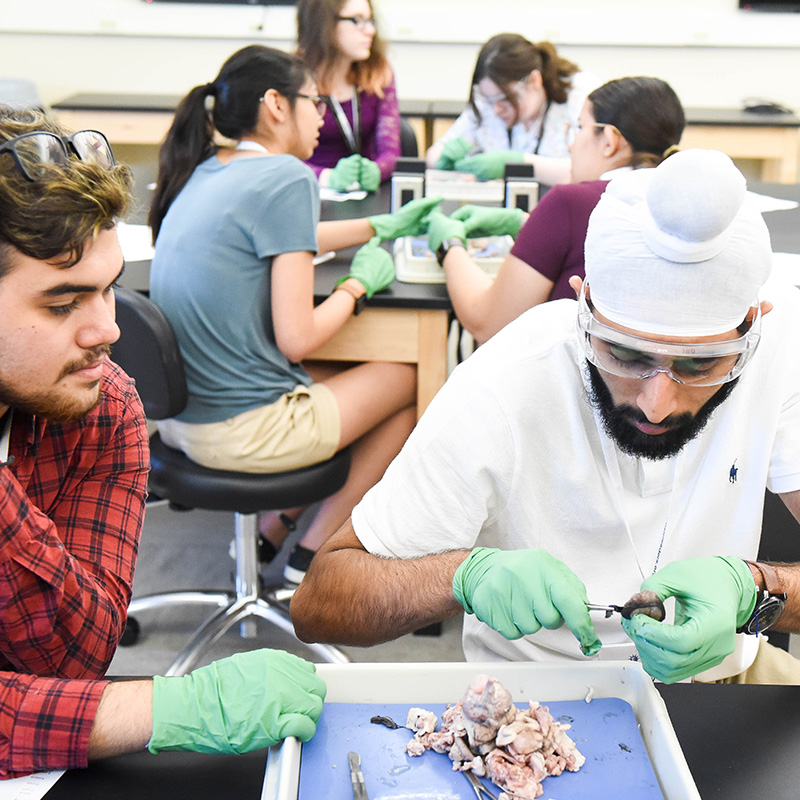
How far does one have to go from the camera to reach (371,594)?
1.03m

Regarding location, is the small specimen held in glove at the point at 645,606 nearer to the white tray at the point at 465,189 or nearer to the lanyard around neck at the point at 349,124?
the white tray at the point at 465,189

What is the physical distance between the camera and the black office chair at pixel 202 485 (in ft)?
5.40

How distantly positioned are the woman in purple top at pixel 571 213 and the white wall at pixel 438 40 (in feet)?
9.03

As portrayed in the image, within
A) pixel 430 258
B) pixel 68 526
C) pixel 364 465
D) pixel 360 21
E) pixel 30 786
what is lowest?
pixel 364 465

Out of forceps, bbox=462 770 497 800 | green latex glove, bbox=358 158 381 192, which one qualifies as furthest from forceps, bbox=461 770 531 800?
green latex glove, bbox=358 158 381 192

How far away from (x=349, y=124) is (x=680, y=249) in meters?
2.44

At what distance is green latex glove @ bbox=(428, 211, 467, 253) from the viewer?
85.0 inches

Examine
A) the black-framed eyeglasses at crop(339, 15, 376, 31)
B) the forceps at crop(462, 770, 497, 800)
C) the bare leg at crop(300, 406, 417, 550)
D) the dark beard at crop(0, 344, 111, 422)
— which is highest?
the black-framed eyeglasses at crop(339, 15, 376, 31)

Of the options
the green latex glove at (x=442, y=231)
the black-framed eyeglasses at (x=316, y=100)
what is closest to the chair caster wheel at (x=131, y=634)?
the green latex glove at (x=442, y=231)

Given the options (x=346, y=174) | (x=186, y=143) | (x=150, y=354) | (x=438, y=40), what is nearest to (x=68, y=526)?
(x=150, y=354)

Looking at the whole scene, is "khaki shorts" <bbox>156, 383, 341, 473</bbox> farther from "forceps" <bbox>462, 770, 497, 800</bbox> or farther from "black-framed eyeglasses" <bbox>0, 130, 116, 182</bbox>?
"forceps" <bbox>462, 770, 497, 800</bbox>

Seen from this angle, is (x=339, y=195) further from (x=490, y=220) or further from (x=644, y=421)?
(x=644, y=421)

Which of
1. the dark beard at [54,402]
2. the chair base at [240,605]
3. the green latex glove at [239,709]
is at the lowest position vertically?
the chair base at [240,605]

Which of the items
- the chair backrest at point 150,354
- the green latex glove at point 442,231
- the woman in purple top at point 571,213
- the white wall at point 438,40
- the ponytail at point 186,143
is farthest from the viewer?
the white wall at point 438,40
